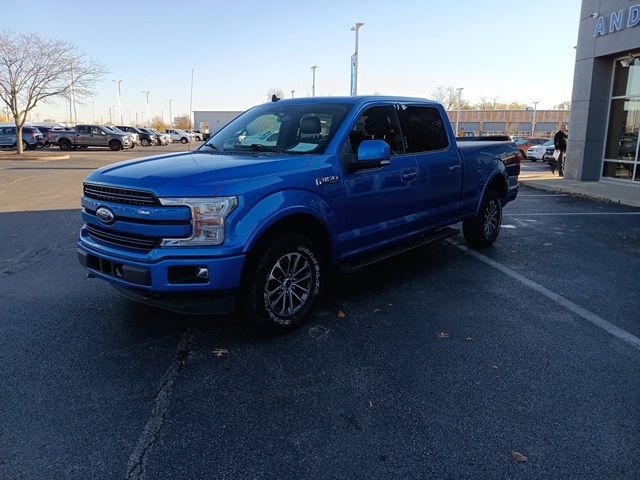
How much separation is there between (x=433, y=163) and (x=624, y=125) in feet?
42.3

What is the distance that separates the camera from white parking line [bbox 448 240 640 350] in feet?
13.8

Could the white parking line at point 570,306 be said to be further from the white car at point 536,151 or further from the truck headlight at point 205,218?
the white car at point 536,151

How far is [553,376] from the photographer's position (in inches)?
139

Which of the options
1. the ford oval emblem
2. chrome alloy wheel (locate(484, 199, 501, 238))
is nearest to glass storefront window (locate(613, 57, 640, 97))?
chrome alloy wheel (locate(484, 199, 501, 238))

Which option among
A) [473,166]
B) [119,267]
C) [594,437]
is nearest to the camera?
[594,437]

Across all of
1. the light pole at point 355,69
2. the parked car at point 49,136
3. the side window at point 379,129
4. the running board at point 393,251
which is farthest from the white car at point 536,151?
the parked car at point 49,136

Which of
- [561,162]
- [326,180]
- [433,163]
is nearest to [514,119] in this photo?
[561,162]

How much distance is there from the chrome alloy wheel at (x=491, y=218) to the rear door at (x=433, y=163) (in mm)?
981

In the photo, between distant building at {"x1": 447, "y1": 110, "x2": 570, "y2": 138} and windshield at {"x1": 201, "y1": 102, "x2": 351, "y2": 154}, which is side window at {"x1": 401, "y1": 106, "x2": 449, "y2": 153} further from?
distant building at {"x1": 447, "y1": 110, "x2": 570, "y2": 138}

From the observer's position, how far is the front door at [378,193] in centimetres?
463

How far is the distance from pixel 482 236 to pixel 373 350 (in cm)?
388

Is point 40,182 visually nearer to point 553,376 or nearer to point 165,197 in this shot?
point 165,197

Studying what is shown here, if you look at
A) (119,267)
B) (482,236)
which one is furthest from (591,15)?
(119,267)

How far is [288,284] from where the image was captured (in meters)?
4.18
